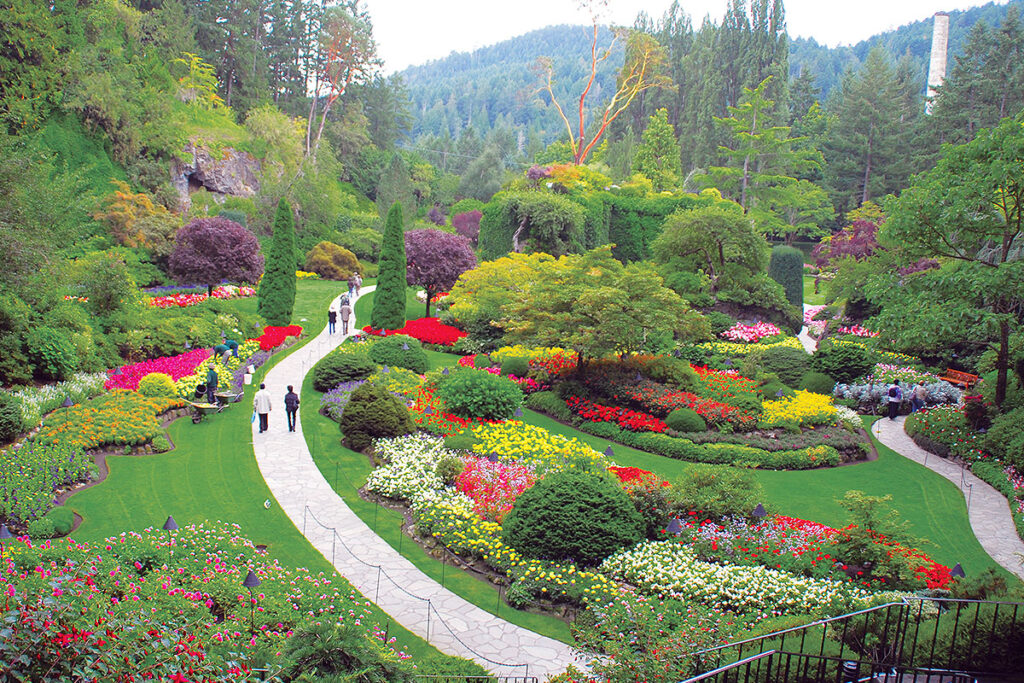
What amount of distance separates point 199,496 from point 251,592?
15.9ft

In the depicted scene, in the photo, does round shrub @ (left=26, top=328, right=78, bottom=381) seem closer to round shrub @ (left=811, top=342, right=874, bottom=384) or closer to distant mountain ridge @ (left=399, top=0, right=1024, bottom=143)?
round shrub @ (left=811, top=342, right=874, bottom=384)

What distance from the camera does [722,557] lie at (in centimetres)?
1001

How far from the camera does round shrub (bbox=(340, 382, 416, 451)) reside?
593 inches

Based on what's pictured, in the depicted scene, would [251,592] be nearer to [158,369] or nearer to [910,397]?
[158,369]

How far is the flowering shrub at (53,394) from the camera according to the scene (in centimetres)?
1402

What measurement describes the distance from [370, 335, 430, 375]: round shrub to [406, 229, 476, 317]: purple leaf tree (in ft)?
22.5

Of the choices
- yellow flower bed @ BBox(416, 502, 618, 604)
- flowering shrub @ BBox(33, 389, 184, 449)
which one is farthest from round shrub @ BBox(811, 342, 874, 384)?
flowering shrub @ BBox(33, 389, 184, 449)

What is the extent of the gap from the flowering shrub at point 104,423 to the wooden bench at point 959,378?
21.0 m

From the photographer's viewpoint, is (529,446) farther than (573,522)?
Yes

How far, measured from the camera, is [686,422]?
16.4 meters

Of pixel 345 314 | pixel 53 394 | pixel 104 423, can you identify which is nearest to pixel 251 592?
pixel 104 423

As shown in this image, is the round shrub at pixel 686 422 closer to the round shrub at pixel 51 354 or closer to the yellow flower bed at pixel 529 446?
the yellow flower bed at pixel 529 446

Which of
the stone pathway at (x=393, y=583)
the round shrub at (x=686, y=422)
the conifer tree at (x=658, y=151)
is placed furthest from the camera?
the conifer tree at (x=658, y=151)

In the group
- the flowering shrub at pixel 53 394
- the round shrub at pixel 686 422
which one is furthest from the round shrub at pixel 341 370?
the round shrub at pixel 686 422
